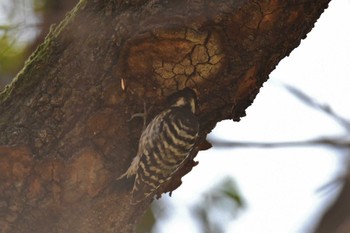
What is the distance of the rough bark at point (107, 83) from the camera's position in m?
3.09

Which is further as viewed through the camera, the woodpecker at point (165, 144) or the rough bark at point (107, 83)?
the woodpecker at point (165, 144)

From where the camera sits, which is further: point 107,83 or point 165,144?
point 165,144

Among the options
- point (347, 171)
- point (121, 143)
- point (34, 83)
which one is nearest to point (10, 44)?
point (34, 83)

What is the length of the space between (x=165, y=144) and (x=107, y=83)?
94 cm

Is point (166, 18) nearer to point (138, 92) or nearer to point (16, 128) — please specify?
point (138, 92)

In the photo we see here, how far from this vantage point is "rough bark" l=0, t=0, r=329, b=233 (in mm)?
3090

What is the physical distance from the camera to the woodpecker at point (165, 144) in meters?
3.36

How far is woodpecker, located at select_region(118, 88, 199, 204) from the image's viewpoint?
3357 mm

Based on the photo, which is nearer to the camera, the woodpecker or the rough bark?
the rough bark

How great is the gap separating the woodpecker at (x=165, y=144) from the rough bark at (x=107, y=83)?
0.07 meters

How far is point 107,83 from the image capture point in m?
3.21

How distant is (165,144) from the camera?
4.06 metres

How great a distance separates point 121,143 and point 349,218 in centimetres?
150

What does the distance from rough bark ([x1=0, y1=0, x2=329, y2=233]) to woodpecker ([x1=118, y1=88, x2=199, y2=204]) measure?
0.07 metres
